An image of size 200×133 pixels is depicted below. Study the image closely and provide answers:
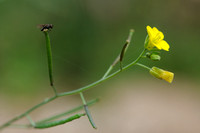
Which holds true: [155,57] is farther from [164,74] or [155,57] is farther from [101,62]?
[101,62]

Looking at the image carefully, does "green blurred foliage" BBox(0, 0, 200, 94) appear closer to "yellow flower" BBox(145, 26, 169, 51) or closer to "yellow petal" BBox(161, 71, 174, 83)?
"yellow flower" BBox(145, 26, 169, 51)

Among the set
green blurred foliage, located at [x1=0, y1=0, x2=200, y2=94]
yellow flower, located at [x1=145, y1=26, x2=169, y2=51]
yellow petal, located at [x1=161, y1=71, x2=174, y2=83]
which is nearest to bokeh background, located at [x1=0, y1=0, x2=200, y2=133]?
green blurred foliage, located at [x1=0, y1=0, x2=200, y2=94]

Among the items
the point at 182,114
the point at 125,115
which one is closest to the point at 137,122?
the point at 125,115

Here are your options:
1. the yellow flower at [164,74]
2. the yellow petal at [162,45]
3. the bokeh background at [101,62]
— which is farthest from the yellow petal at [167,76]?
the bokeh background at [101,62]

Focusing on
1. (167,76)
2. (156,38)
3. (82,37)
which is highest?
(82,37)

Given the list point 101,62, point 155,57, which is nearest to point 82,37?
point 101,62

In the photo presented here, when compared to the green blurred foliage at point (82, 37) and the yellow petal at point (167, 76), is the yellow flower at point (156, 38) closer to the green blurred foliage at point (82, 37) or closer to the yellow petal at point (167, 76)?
the yellow petal at point (167, 76)
